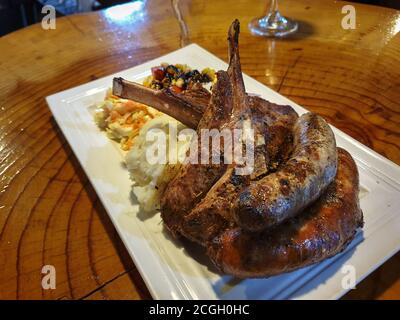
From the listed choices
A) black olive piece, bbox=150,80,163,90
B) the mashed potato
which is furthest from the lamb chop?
black olive piece, bbox=150,80,163,90

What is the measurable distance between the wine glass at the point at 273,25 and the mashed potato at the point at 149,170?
151cm

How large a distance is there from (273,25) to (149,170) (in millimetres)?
1839

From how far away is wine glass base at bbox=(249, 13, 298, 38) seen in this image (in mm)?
2746

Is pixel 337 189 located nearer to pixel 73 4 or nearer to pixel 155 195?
pixel 155 195

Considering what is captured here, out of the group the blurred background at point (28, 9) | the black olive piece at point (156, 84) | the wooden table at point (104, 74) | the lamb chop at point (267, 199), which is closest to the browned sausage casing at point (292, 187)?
the lamb chop at point (267, 199)

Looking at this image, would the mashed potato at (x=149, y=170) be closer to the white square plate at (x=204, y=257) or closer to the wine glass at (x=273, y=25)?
the white square plate at (x=204, y=257)

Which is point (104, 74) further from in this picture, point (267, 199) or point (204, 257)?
point (267, 199)

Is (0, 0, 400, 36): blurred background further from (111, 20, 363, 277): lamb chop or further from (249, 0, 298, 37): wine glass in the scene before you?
(111, 20, 363, 277): lamb chop

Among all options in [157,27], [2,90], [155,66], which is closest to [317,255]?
[155,66]

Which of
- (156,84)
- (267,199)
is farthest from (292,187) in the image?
(156,84)

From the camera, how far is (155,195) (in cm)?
144

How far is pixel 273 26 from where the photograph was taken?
2.78m

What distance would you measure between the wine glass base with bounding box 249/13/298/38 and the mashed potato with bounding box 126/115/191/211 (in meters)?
1.50

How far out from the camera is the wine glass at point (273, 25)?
9.02ft
